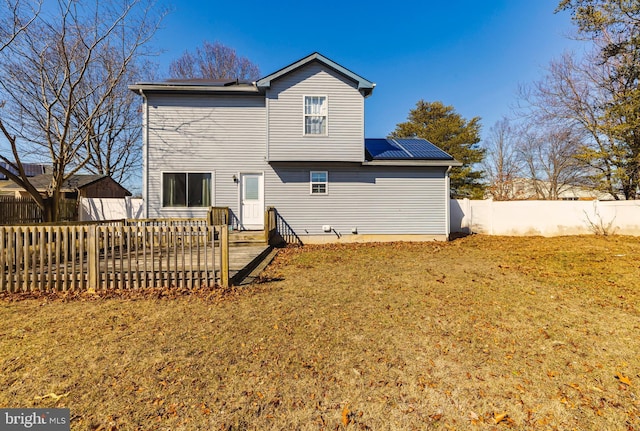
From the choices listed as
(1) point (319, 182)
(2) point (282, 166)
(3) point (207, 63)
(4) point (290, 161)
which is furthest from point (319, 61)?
(3) point (207, 63)

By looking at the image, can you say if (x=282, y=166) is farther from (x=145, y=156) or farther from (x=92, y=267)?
(x=92, y=267)

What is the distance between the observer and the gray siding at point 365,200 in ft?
39.4

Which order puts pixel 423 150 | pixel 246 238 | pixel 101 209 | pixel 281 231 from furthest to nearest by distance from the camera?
pixel 101 209 < pixel 423 150 < pixel 281 231 < pixel 246 238

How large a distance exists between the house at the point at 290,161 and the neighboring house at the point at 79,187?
12185mm

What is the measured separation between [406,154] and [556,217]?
8365 mm

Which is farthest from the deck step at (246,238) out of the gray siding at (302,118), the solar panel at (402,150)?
the solar panel at (402,150)

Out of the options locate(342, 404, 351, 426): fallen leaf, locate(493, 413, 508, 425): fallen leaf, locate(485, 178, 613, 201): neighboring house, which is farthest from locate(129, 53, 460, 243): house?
locate(485, 178, 613, 201): neighboring house

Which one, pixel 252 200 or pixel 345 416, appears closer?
pixel 345 416

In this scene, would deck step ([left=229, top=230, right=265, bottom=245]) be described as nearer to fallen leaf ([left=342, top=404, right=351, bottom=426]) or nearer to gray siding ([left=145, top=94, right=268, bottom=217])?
gray siding ([left=145, top=94, right=268, bottom=217])

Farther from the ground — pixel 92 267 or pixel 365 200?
pixel 365 200

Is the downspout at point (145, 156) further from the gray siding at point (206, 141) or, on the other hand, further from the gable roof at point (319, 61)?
the gable roof at point (319, 61)

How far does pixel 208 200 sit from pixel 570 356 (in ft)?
38.5

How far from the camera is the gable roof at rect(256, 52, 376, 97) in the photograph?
1121 cm

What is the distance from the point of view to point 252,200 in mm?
12047
